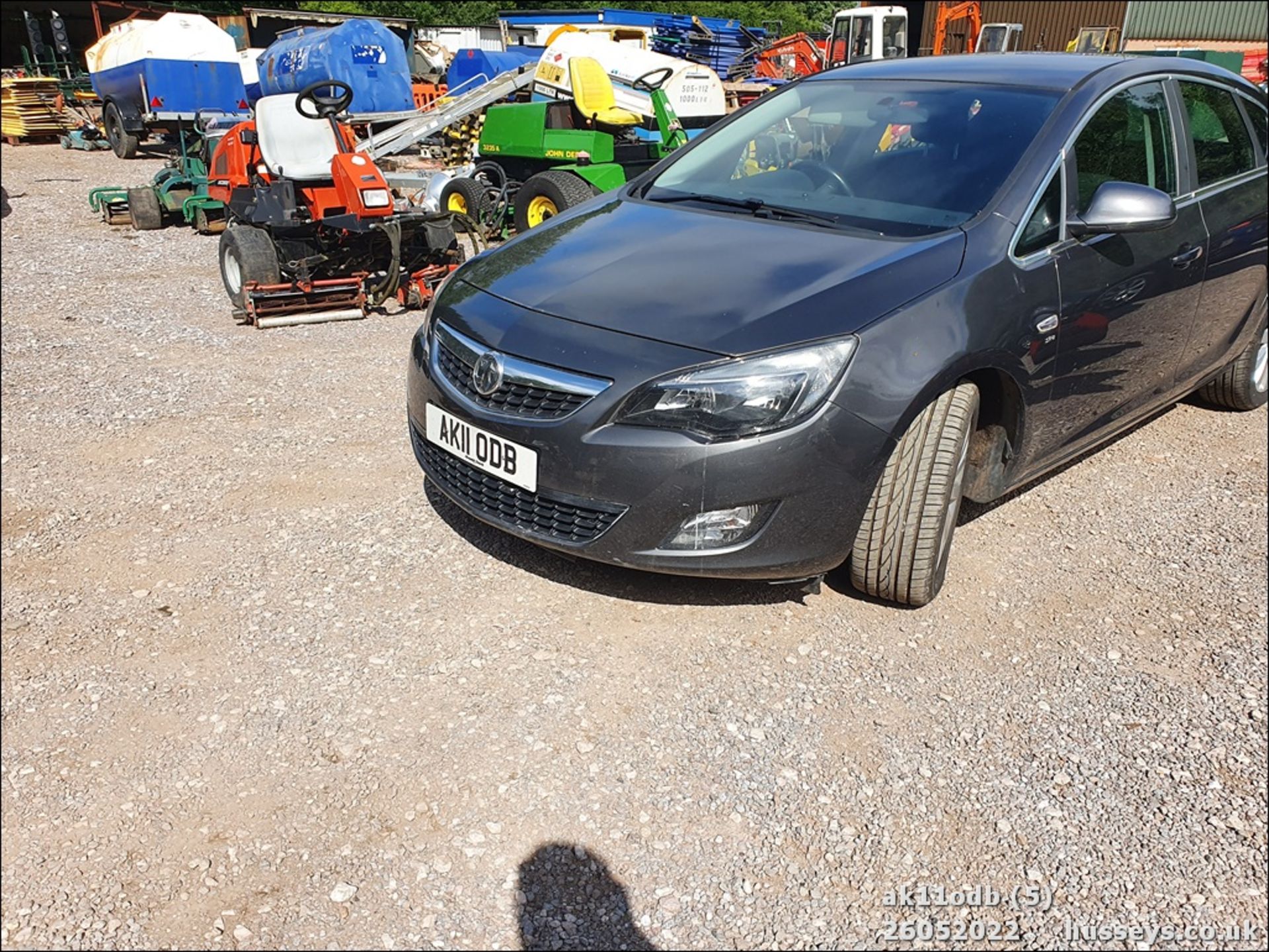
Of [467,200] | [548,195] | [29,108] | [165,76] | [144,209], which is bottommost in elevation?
[29,108]

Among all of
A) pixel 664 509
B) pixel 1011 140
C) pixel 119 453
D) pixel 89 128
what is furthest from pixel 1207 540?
pixel 89 128

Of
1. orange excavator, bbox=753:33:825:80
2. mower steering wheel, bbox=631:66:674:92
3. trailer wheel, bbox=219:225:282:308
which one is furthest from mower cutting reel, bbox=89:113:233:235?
orange excavator, bbox=753:33:825:80

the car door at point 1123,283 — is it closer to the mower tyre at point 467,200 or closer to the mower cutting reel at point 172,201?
the mower tyre at point 467,200

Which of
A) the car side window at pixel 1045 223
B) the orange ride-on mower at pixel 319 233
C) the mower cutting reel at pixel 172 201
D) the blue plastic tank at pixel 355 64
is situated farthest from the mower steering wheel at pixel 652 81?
the blue plastic tank at pixel 355 64

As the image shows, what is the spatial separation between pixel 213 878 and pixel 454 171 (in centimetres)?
963

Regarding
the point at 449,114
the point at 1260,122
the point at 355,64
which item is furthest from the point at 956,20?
the point at 1260,122

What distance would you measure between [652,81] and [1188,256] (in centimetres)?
772

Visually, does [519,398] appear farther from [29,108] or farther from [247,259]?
[29,108]

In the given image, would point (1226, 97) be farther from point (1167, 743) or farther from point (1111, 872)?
point (1111, 872)

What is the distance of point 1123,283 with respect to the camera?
346cm

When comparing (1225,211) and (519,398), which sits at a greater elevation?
(1225,211)

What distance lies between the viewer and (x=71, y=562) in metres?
3.38

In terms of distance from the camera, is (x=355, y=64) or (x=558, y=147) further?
(x=355, y=64)

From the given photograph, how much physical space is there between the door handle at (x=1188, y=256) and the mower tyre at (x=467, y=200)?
6.47m
